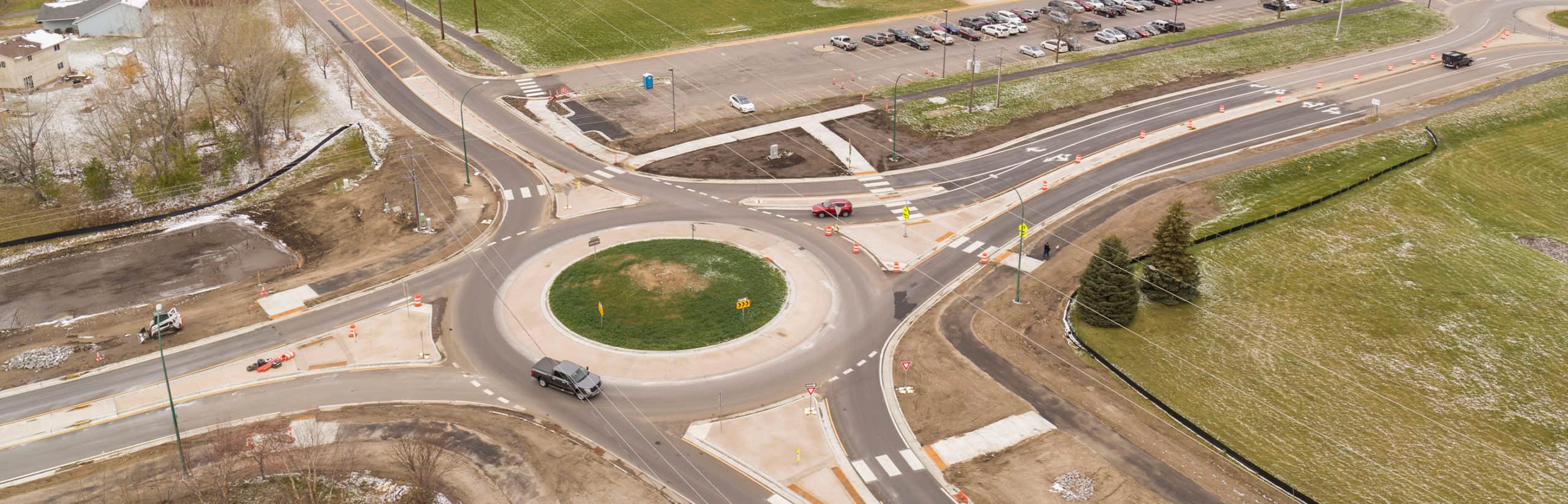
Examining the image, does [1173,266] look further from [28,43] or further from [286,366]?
[28,43]

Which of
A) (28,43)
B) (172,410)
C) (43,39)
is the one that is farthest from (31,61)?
(172,410)

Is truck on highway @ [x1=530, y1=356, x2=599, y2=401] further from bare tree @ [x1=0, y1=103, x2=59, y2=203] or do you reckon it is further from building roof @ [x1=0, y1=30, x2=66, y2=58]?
building roof @ [x1=0, y1=30, x2=66, y2=58]

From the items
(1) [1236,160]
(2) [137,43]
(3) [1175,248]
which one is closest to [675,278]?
(3) [1175,248]

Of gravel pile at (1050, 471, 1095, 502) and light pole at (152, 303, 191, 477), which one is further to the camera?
gravel pile at (1050, 471, 1095, 502)

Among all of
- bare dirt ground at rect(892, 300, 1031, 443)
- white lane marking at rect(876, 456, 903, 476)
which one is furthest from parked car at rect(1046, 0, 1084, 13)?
white lane marking at rect(876, 456, 903, 476)

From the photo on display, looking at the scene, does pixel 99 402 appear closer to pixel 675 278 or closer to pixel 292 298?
pixel 292 298
